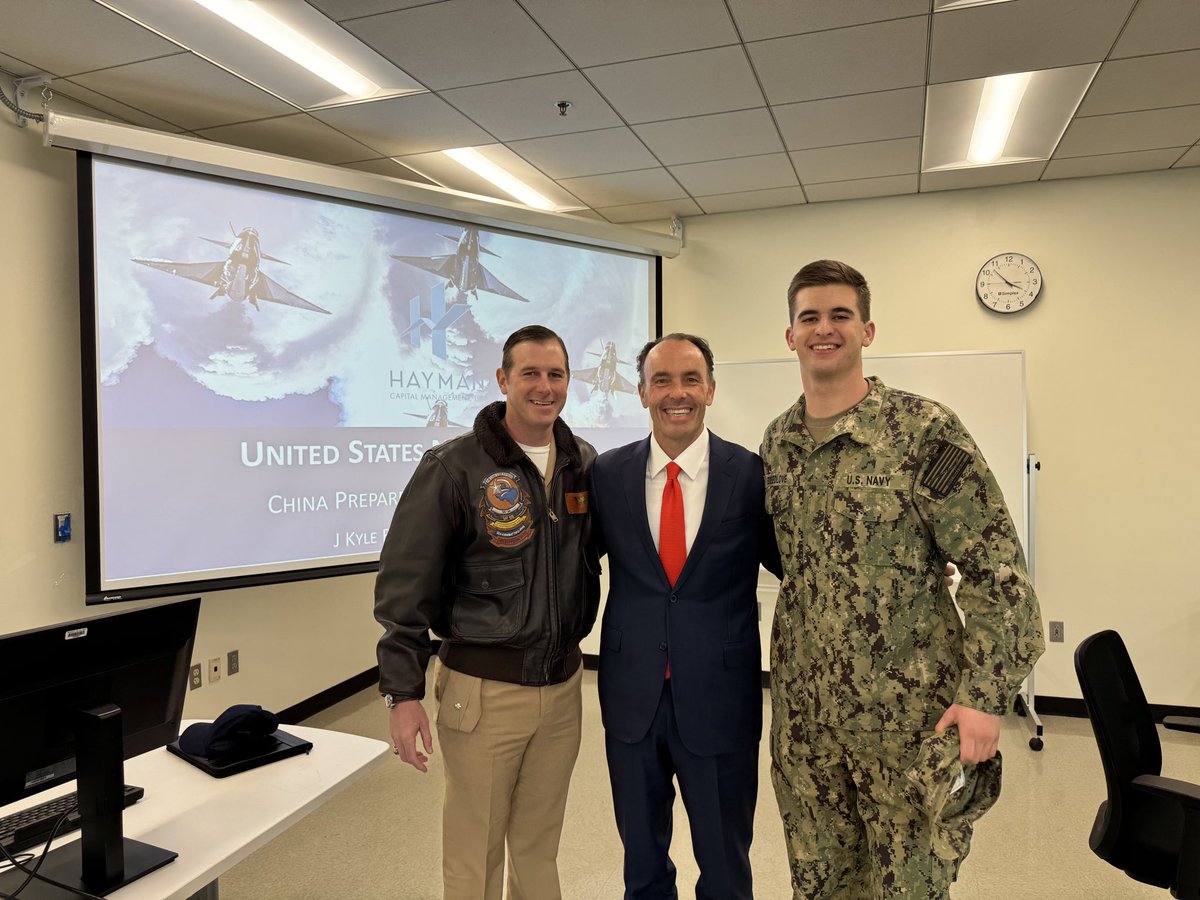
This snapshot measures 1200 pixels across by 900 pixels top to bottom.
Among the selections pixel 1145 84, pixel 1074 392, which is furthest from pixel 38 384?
pixel 1074 392

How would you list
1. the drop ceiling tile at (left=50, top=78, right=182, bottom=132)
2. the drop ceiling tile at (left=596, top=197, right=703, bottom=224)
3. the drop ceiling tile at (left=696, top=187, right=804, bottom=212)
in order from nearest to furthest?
the drop ceiling tile at (left=50, top=78, right=182, bottom=132) → the drop ceiling tile at (left=696, top=187, right=804, bottom=212) → the drop ceiling tile at (left=596, top=197, right=703, bottom=224)

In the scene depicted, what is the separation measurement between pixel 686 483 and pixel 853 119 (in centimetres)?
233

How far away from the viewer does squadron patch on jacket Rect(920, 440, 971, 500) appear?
163cm

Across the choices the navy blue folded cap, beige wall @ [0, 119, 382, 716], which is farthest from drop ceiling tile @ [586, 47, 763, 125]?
the navy blue folded cap

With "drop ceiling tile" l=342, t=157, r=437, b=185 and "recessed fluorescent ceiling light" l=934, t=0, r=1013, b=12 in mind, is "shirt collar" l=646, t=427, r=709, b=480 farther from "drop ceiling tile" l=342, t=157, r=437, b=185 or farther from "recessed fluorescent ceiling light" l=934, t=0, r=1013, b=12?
"drop ceiling tile" l=342, t=157, r=437, b=185

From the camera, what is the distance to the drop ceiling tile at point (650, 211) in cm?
477

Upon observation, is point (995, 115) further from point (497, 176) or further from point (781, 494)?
point (781, 494)

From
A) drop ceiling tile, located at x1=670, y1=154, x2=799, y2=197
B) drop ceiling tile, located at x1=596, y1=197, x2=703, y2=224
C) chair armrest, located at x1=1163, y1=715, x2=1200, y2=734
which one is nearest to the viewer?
chair armrest, located at x1=1163, y1=715, x2=1200, y2=734

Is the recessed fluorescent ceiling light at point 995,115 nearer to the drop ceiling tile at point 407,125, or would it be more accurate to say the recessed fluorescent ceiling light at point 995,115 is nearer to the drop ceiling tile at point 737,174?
the drop ceiling tile at point 737,174

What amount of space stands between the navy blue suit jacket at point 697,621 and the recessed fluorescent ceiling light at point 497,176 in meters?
2.58

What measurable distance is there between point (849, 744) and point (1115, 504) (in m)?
3.48

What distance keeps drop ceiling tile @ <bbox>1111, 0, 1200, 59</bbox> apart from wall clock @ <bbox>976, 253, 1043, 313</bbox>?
64.0 inches

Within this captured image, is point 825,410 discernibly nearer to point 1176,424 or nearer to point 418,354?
point 418,354

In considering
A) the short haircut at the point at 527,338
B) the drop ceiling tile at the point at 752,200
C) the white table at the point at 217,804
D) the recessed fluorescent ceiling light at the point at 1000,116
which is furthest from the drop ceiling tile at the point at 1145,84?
the white table at the point at 217,804
